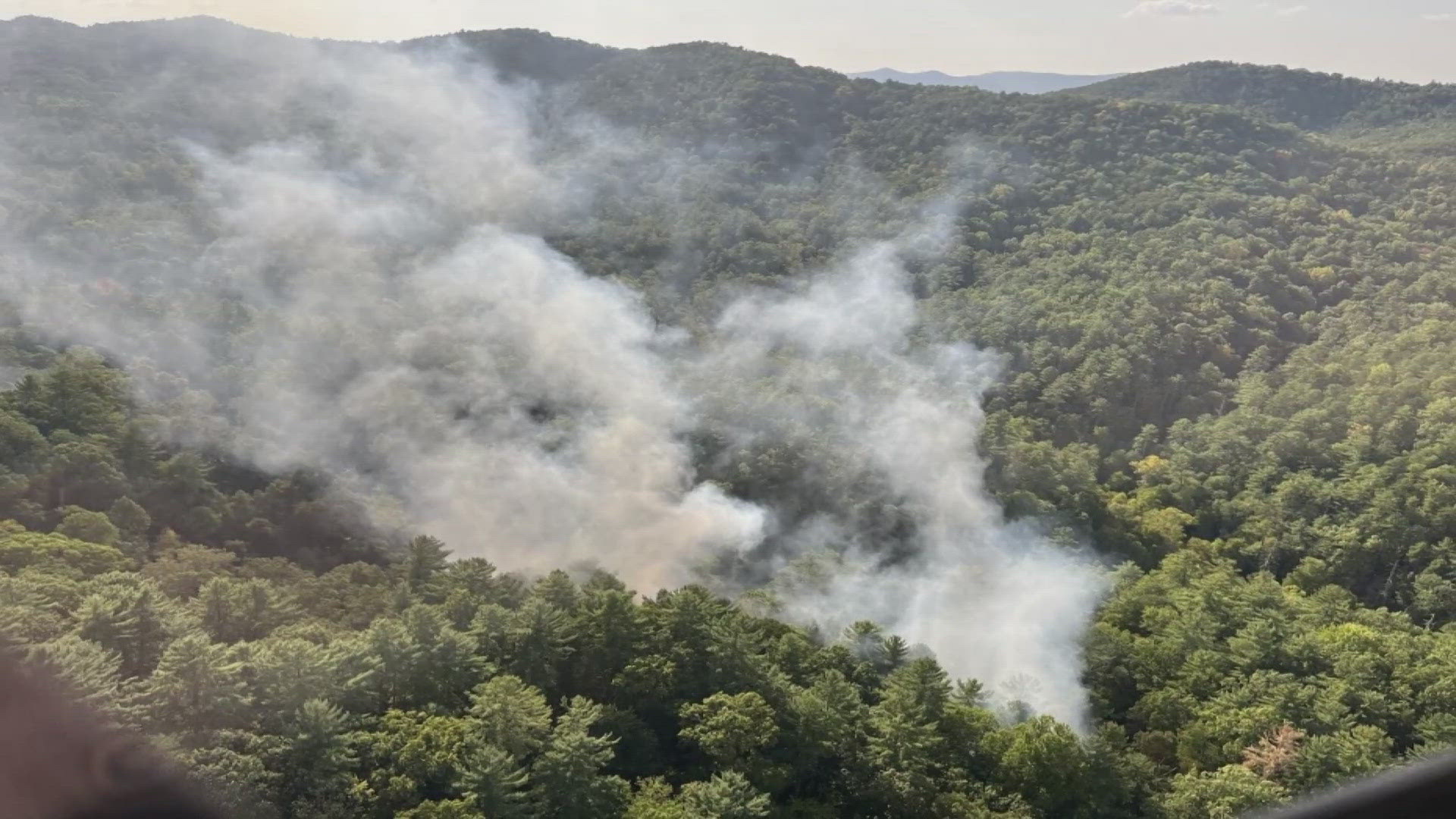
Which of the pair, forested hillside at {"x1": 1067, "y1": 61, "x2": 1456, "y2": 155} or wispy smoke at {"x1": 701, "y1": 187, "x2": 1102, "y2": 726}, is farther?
forested hillside at {"x1": 1067, "y1": 61, "x2": 1456, "y2": 155}

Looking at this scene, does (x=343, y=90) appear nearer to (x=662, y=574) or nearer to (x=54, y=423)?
(x=54, y=423)

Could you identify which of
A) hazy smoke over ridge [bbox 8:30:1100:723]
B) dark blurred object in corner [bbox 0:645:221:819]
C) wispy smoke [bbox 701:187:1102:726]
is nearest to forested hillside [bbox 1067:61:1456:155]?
wispy smoke [bbox 701:187:1102:726]

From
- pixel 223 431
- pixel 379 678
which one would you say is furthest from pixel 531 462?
pixel 379 678

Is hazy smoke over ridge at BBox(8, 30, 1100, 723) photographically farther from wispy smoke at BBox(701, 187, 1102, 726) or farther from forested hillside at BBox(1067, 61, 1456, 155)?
forested hillside at BBox(1067, 61, 1456, 155)

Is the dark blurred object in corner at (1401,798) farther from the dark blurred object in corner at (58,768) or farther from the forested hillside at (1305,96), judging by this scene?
the forested hillside at (1305,96)

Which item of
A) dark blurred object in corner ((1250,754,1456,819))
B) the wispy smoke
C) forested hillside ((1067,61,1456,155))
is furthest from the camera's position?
forested hillside ((1067,61,1456,155))

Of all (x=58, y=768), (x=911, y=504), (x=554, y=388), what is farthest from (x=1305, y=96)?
(x=58, y=768)

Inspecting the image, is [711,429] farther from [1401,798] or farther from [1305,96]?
[1305,96]
